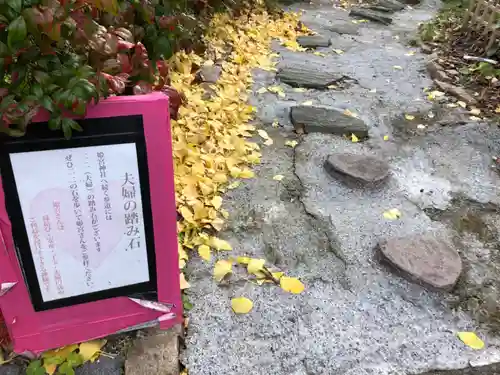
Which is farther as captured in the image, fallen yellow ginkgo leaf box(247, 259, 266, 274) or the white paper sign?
fallen yellow ginkgo leaf box(247, 259, 266, 274)

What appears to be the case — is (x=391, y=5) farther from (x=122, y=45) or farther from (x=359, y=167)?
(x=122, y=45)

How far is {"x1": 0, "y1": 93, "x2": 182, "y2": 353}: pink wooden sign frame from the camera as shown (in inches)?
60.7

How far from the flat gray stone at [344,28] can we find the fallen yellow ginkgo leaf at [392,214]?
15.3 ft

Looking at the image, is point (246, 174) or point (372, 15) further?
point (372, 15)

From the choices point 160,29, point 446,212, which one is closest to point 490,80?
point 446,212

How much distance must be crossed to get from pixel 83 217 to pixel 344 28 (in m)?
6.41

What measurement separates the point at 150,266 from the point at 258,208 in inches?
46.7

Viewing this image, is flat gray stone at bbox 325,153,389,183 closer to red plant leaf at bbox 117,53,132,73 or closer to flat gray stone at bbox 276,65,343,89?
flat gray stone at bbox 276,65,343,89

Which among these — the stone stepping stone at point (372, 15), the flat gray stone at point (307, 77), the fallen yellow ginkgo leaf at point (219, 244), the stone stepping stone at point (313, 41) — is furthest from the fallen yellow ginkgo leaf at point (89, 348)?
the stone stepping stone at point (372, 15)

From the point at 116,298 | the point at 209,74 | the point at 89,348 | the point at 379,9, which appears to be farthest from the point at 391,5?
the point at 89,348

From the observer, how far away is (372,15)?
7906 millimetres

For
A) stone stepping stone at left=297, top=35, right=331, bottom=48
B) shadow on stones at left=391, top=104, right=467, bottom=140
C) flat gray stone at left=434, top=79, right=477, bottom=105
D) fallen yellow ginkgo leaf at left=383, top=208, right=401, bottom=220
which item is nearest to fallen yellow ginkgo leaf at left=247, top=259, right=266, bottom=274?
fallen yellow ginkgo leaf at left=383, top=208, right=401, bottom=220

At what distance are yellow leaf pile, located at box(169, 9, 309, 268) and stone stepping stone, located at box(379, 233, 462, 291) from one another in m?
0.96

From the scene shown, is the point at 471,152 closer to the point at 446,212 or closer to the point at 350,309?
the point at 446,212
